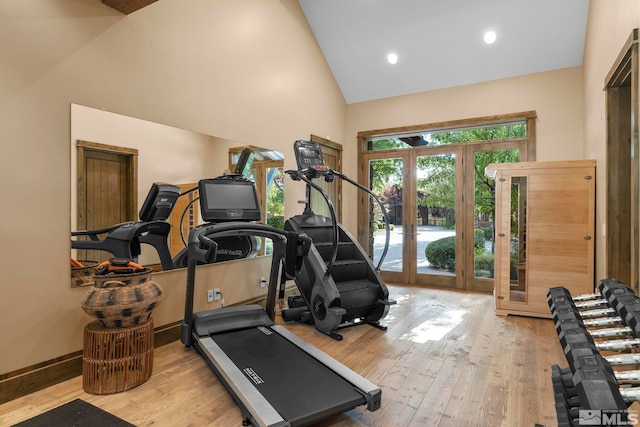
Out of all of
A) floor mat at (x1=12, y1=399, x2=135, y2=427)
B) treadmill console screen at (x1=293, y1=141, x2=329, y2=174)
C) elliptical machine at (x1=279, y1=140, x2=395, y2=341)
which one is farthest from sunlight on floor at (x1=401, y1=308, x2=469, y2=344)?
floor mat at (x1=12, y1=399, x2=135, y2=427)

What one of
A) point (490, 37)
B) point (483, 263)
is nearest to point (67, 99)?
point (490, 37)

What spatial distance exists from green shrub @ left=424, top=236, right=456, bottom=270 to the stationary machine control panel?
2.73 metres

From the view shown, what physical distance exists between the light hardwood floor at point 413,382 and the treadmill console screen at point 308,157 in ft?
6.00

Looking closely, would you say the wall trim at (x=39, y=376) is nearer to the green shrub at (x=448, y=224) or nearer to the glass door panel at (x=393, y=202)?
the glass door panel at (x=393, y=202)

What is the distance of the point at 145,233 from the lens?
10.5ft

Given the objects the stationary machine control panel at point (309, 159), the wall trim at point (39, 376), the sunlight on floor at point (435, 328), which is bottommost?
the sunlight on floor at point (435, 328)

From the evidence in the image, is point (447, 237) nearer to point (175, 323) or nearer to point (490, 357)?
point (490, 357)

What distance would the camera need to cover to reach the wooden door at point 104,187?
275 cm

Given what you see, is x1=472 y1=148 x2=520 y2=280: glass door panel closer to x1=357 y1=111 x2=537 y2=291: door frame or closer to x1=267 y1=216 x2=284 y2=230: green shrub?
x1=357 y1=111 x2=537 y2=291: door frame

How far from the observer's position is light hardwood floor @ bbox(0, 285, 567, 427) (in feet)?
7.12

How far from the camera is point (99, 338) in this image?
241 cm

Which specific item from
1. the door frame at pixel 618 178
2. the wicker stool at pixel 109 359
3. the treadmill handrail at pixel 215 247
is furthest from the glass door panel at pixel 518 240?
the wicker stool at pixel 109 359

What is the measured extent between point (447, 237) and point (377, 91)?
9.12 feet

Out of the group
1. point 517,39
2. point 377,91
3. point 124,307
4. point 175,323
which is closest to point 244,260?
point 175,323
